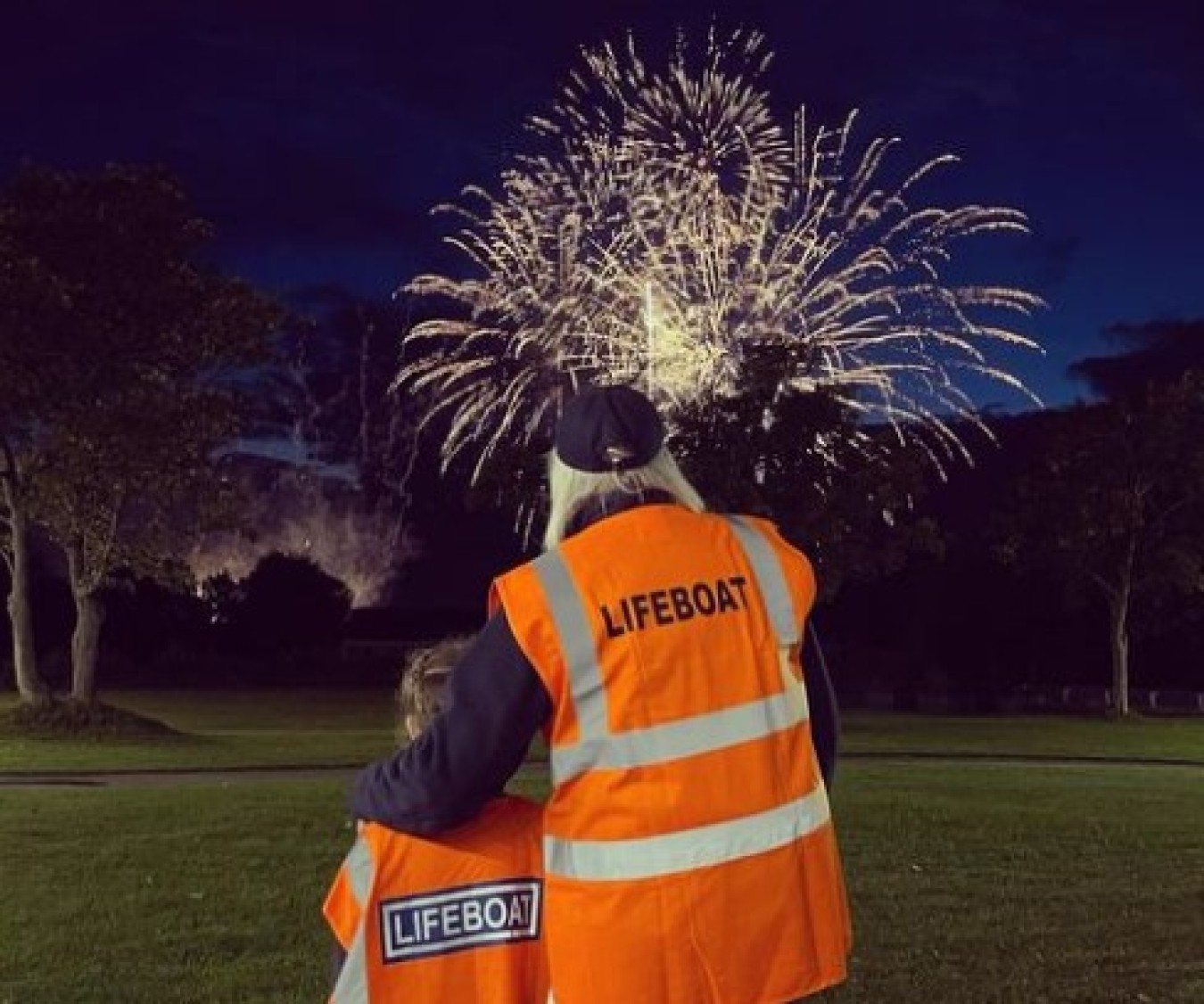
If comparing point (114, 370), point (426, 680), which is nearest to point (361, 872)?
point (426, 680)

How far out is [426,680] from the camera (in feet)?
12.2

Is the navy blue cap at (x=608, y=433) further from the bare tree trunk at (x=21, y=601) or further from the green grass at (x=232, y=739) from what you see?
the bare tree trunk at (x=21, y=601)

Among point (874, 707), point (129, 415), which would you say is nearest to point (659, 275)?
point (129, 415)

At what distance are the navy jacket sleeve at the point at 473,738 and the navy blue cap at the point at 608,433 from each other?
0.44 metres

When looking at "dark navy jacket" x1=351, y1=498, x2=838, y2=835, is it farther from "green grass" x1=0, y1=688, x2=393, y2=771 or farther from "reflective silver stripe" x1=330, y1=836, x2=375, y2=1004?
"green grass" x1=0, y1=688, x2=393, y2=771

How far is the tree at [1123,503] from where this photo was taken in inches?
1838

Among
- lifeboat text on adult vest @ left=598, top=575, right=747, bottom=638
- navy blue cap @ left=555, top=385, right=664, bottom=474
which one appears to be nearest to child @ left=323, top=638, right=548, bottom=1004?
lifeboat text on adult vest @ left=598, top=575, right=747, bottom=638

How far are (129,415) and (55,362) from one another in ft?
6.68

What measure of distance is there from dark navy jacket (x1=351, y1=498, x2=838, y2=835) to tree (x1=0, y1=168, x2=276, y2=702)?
27.1 metres

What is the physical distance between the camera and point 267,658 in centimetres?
5756

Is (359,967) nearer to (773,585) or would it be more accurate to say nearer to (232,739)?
(773,585)

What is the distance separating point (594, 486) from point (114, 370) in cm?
2859

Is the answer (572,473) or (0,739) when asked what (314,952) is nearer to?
(572,473)

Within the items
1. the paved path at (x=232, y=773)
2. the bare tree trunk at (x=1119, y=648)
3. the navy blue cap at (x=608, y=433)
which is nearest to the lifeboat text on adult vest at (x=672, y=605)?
the navy blue cap at (x=608, y=433)
